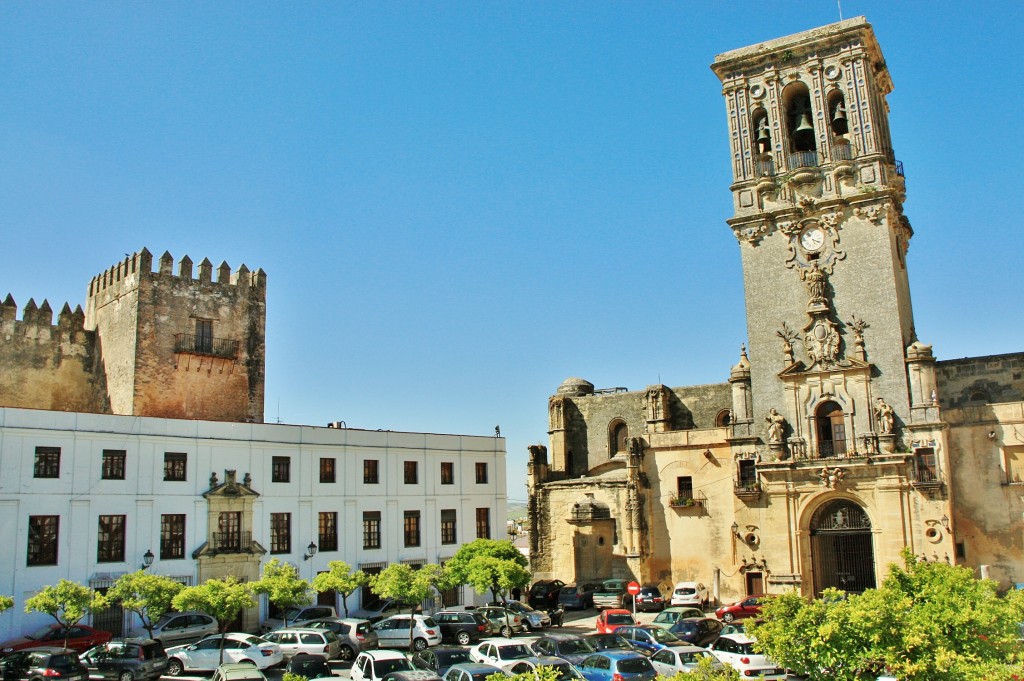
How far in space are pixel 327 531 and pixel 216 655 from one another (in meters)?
11.0

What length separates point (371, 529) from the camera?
122 ft

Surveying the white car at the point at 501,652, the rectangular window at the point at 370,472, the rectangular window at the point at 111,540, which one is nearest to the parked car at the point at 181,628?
the rectangular window at the point at 111,540

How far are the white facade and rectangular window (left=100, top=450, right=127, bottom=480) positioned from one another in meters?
0.17

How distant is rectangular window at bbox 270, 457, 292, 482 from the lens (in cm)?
3519

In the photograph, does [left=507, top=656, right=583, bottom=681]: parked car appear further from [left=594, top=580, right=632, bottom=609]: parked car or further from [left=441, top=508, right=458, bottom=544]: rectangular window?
[left=441, top=508, right=458, bottom=544]: rectangular window

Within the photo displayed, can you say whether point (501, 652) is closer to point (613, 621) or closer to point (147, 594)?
point (613, 621)

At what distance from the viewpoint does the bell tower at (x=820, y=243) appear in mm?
37625

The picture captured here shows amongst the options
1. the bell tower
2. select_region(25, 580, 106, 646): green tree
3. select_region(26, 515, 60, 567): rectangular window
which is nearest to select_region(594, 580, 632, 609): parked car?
the bell tower

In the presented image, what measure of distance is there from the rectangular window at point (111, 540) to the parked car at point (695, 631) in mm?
17841

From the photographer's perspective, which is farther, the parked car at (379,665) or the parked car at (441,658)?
the parked car at (441,658)

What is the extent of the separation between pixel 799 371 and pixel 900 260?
21.2ft

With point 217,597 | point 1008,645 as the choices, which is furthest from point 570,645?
point 1008,645

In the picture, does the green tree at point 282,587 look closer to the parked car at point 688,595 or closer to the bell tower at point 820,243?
the parked car at point 688,595

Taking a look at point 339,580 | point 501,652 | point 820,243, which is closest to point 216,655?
point 339,580
